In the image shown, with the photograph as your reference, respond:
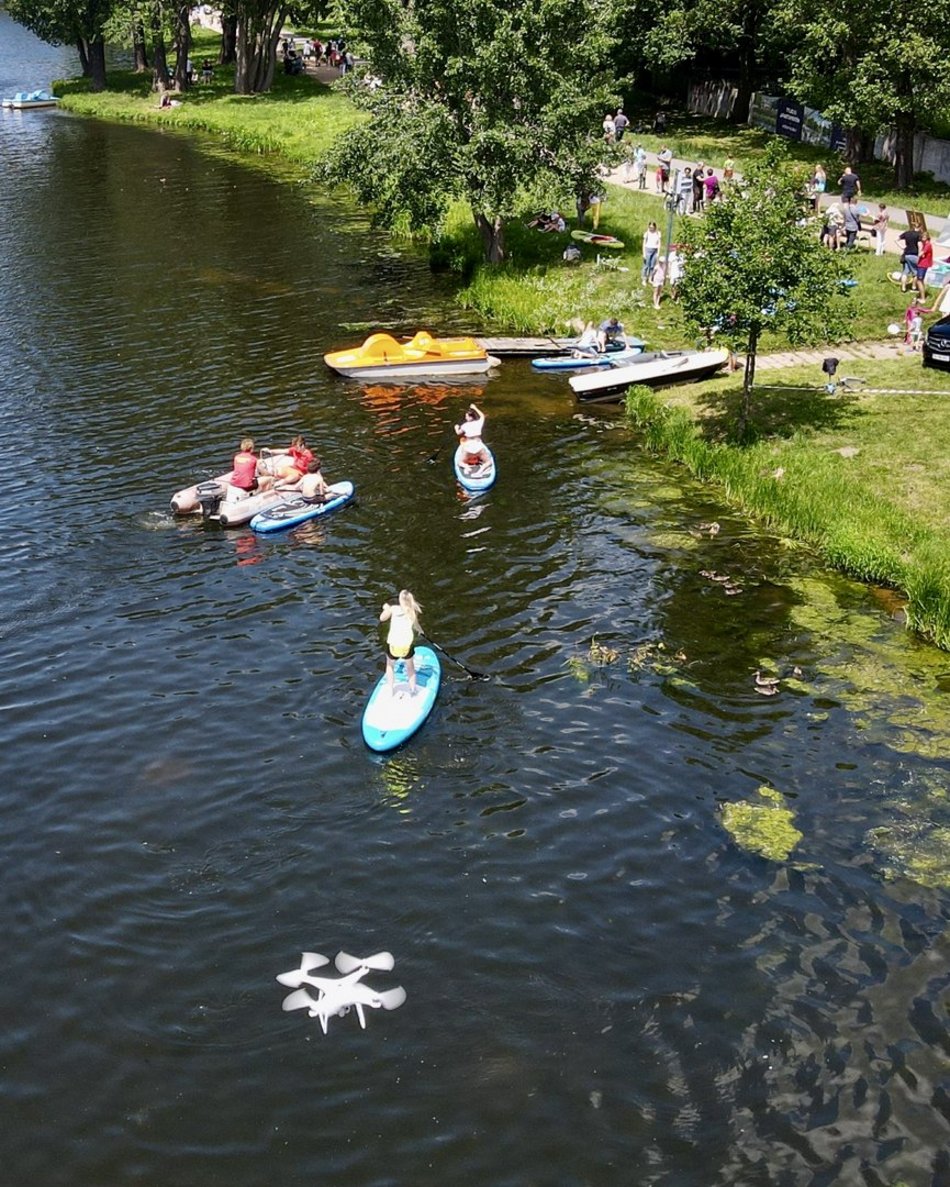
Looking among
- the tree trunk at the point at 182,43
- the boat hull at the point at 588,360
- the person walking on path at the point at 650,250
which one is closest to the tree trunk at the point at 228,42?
the tree trunk at the point at 182,43

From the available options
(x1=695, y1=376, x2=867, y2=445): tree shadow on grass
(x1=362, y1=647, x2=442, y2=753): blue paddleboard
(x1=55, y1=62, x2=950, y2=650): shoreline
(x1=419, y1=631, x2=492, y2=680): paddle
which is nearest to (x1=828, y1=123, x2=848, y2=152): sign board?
(x1=55, y1=62, x2=950, y2=650): shoreline

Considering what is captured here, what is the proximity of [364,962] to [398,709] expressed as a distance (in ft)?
18.2

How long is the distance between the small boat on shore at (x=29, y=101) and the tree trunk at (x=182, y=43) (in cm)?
1065

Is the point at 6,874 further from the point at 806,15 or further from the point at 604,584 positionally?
the point at 806,15

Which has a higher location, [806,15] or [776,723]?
[806,15]

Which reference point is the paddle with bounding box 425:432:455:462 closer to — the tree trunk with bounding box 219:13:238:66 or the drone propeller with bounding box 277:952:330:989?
the drone propeller with bounding box 277:952:330:989

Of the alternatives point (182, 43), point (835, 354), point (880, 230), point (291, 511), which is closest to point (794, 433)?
point (835, 354)

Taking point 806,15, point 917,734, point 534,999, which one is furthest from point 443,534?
point 806,15

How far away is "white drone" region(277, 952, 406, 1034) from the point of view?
15.0 metres

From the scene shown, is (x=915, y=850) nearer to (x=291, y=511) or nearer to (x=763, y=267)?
(x=763, y=267)

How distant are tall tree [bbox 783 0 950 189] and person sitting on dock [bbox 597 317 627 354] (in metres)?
Answer: 17.3

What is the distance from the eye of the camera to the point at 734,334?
2950 centimetres

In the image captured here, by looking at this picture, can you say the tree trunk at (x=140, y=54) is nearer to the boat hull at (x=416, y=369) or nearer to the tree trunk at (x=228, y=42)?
the tree trunk at (x=228, y=42)

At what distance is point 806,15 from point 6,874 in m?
48.5
